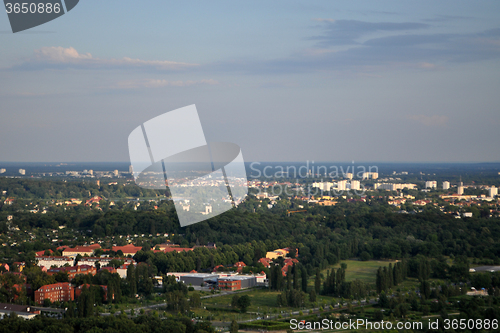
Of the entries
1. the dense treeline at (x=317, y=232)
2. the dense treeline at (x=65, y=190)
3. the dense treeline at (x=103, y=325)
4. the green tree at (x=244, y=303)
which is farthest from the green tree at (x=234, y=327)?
the dense treeline at (x=65, y=190)

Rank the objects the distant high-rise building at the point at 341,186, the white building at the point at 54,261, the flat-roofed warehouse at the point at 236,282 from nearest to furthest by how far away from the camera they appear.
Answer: the flat-roofed warehouse at the point at 236,282 < the white building at the point at 54,261 < the distant high-rise building at the point at 341,186

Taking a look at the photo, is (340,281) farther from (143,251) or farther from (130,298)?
(143,251)

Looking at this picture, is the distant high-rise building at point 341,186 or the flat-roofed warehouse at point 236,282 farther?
the distant high-rise building at point 341,186

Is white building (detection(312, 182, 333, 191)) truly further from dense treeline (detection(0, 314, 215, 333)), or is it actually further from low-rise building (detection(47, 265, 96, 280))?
dense treeline (detection(0, 314, 215, 333))

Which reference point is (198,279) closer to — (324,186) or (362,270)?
(362,270)

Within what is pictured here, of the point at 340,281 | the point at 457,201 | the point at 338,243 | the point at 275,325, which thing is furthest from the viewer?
the point at 457,201

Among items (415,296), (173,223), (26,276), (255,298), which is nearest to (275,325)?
(255,298)

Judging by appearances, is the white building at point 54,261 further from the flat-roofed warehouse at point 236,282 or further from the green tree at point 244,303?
the green tree at point 244,303

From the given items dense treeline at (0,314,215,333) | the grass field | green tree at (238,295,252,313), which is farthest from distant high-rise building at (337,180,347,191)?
dense treeline at (0,314,215,333)
